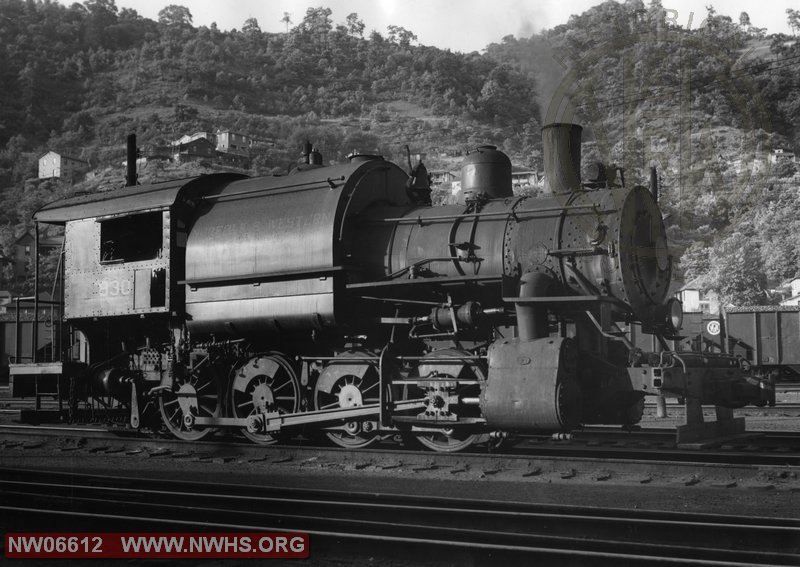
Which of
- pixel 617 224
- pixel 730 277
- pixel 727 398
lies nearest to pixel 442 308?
pixel 617 224

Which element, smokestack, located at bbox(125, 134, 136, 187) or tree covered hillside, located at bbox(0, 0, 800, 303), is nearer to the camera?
smokestack, located at bbox(125, 134, 136, 187)

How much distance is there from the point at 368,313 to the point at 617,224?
3697mm

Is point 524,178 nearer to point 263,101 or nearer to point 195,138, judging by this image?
point 195,138

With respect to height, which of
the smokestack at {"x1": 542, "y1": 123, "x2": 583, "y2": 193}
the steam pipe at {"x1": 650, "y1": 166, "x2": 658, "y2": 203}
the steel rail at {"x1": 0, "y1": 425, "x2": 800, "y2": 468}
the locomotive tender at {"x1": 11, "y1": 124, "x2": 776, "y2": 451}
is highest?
the smokestack at {"x1": 542, "y1": 123, "x2": 583, "y2": 193}

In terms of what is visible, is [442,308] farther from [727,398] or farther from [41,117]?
[41,117]

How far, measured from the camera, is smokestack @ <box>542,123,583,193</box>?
10109 millimetres

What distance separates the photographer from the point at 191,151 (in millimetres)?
115250

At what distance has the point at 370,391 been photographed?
11.0 meters

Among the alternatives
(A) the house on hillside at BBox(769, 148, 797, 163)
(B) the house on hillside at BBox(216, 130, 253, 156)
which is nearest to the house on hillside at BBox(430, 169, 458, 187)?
(A) the house on hillside at BBox(769, 148, 797, 163)

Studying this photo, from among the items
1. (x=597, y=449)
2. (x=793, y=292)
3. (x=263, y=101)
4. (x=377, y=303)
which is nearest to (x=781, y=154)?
(x=597, y=449)

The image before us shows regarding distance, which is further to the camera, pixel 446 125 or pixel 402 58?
pixel 402 58

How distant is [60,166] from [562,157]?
140 metres

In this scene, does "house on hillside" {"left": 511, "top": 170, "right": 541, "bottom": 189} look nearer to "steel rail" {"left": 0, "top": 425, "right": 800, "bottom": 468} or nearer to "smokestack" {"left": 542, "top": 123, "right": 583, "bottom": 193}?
"steel rail" {"left": 0, "top": 425, "right": 800, "bottom": 468}

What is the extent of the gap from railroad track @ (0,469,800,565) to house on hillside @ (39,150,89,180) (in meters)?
139
